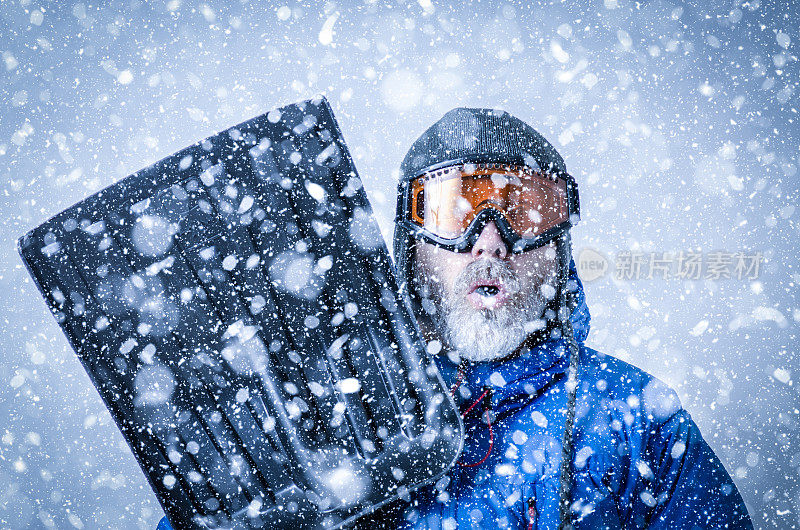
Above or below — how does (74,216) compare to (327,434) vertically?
above

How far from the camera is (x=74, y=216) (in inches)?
44.4

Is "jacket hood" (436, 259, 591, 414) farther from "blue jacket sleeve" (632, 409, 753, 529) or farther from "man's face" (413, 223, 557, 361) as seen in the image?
"blue jacket sleeve" (632, 409, 753, 529)

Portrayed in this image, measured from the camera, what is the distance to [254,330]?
120cm

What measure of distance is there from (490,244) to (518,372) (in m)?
0.39

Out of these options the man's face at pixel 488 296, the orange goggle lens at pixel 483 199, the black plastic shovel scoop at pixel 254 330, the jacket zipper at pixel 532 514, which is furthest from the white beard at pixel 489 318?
the jacket zipper at pixel 532 514

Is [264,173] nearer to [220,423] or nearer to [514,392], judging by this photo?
[220,423]

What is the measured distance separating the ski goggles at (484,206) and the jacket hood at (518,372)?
32cm

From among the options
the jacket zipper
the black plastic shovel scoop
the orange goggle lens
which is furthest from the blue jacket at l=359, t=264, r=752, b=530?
the orange goggle lens

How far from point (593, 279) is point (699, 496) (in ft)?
5.78

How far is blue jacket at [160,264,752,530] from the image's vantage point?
4.12ft

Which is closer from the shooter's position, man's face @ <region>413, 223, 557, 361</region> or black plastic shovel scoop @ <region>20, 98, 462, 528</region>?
black plastic shovel scoop @ <region>20, 98, 462, 528</region>

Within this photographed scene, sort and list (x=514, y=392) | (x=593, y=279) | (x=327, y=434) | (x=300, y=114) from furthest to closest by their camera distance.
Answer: (x=593, y=279)
(x=514, y=392)
(x=327, y=434)
(x=300, y=114)

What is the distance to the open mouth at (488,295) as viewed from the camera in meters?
1.48

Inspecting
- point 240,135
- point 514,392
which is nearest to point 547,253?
point 514,392
